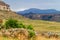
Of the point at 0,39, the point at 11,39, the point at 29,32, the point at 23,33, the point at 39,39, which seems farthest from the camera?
the point at 29,32

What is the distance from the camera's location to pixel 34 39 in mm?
10930

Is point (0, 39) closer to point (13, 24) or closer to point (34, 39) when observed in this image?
point (34, 39)

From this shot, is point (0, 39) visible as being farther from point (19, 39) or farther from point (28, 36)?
point (28, 36)

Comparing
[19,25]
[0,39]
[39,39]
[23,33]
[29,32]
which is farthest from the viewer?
[19,25]

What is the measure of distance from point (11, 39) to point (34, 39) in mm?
1483

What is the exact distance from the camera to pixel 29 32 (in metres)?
12.5

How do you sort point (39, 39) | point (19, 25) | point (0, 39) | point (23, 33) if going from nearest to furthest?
1. point (0, 39)
2. point (39, 39)
3. point (23, 33)
4. point (19, 25)

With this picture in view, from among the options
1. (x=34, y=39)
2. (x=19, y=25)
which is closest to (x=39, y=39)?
(x=34, y=39)

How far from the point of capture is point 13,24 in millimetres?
19656

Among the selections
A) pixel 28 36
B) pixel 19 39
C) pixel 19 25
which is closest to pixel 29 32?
pixel 28 36

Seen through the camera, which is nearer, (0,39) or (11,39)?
(0,39)

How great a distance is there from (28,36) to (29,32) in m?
0.67

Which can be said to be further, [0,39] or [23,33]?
[23,33]

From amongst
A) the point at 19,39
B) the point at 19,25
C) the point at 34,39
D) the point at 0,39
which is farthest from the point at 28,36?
the point at 19,25
